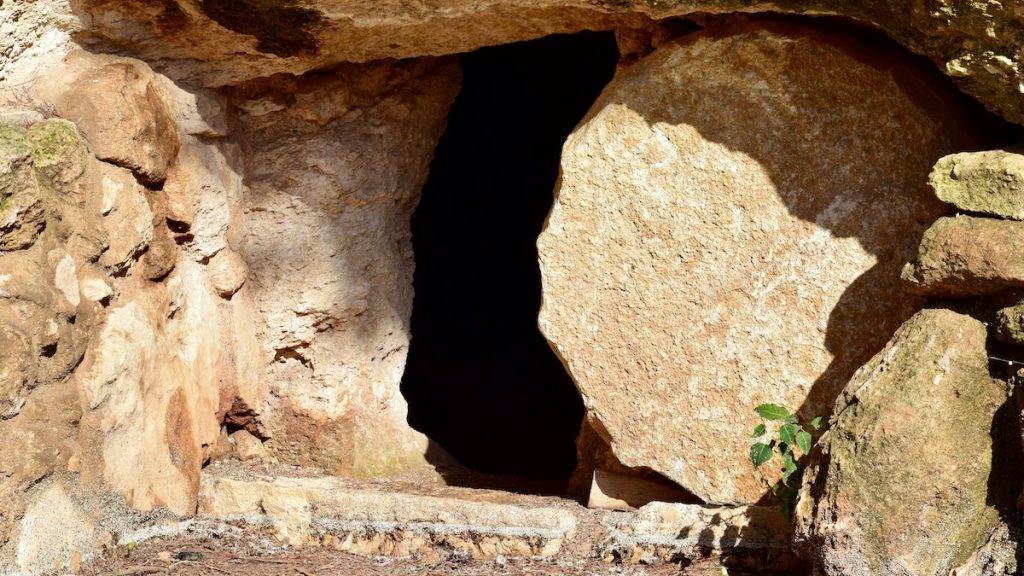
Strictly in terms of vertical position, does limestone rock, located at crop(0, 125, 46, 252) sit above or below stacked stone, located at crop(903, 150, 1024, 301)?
below

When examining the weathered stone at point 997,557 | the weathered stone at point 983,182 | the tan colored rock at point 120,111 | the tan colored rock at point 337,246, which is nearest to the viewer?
the weathered stone at point 997,557

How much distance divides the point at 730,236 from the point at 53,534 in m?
1.70

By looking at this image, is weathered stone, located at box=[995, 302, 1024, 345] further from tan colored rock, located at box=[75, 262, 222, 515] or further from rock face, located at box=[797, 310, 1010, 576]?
tan colored rock, located at box=[75, 262, 222, 515]

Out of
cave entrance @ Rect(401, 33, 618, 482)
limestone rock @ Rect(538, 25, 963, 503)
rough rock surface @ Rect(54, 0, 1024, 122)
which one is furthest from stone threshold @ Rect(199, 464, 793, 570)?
cave entrance @ Rect(401, 33, 618, 482)

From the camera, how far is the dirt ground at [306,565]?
8.50ft

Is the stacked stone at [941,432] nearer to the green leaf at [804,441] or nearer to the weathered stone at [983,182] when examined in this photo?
the weathered stone at [983,182]

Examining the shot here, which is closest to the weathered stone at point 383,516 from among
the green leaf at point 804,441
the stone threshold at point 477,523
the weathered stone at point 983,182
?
the stone threshold at point 477,523

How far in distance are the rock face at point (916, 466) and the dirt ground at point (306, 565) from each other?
0.42 m

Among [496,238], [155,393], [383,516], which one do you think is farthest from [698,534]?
[496,238]

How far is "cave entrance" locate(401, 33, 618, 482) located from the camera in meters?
5.17

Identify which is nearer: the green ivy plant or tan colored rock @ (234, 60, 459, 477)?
the green ivy plant

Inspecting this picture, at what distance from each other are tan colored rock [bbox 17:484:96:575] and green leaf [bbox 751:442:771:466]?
153 centimetres

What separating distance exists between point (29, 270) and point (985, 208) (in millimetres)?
2035

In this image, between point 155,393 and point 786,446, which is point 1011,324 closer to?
point 786,446
